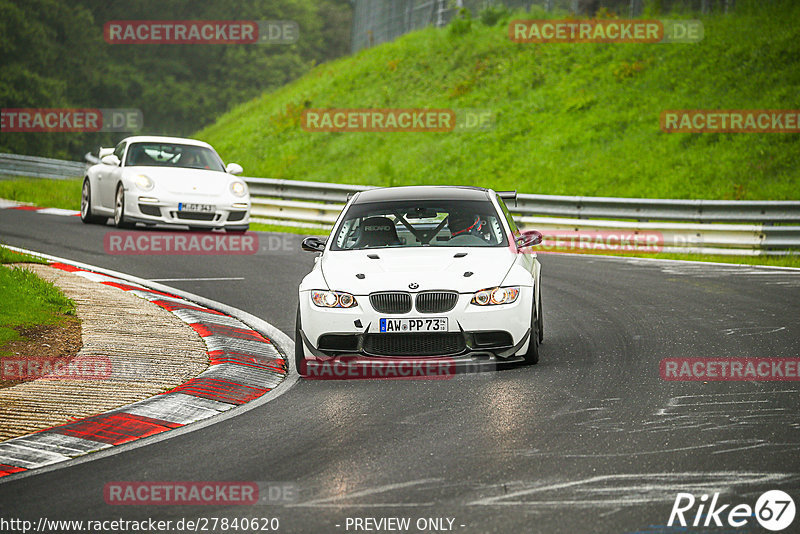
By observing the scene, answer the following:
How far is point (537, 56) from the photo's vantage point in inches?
1310

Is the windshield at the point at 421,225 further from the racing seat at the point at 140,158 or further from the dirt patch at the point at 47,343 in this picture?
the racing seat at the point at 140,158

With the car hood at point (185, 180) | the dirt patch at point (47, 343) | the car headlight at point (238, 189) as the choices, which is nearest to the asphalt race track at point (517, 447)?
the dirt patch at point (47, 343)

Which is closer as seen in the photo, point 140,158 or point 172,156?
point 140,158

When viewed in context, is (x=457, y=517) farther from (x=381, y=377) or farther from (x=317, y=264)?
(x=317, y=264)

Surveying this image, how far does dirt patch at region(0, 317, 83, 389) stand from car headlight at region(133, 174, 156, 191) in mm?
8213

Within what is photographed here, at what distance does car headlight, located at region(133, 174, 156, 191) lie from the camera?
58.1 feet

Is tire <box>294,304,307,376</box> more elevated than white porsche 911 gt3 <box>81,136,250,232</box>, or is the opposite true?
white porsche 911 gt3 <box>81,136,250,232</box>

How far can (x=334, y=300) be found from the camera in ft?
27.1

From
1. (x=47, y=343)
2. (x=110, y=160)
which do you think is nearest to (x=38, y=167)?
(x=110, y=160)

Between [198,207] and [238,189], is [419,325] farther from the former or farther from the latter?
[238,189]

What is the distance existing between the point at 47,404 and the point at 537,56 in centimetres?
2805

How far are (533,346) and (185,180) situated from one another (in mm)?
10804

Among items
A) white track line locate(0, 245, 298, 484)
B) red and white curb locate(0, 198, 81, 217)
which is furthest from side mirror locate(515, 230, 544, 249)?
red and white curb locate(0, 198, 81, 217)

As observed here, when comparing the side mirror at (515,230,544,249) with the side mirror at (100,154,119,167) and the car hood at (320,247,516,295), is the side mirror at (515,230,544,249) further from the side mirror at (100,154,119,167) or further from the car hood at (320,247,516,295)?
the side mirror at (100,154,119,167)
